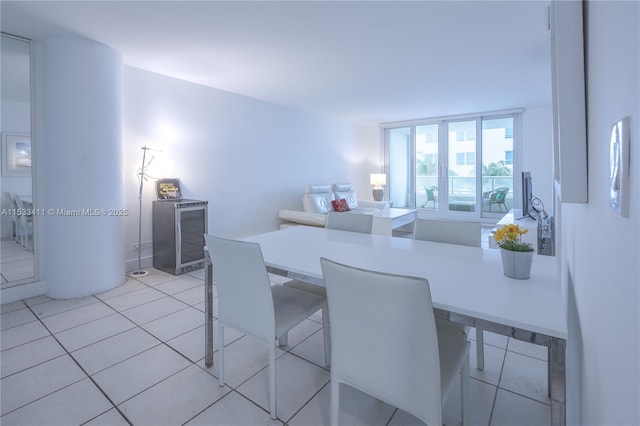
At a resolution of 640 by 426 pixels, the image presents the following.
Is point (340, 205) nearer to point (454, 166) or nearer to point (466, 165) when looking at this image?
point (454, 166)

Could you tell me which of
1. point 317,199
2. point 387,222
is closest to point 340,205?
point 317,199

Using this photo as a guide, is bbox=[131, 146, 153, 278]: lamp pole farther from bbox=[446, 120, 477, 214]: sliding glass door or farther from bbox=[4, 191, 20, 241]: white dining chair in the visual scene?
bbox=[446, 120, 477, 214]: sliding glass door

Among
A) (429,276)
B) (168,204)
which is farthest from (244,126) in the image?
(429,276)

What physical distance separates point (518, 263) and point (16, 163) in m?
4.07

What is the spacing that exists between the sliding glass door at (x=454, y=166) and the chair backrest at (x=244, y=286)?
6.35 m

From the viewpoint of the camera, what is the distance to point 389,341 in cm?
108

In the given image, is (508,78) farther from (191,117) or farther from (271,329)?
(271,329)

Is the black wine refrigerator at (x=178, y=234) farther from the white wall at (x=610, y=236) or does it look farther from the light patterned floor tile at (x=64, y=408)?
the white wall at (x=610, y=236)

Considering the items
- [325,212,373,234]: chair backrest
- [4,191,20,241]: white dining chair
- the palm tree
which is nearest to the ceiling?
[4,191,20,241]: white dining chair

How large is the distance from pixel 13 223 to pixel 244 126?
9.85ft

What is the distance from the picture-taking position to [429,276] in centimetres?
134

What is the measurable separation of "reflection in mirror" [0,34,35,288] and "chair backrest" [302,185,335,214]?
3.48m

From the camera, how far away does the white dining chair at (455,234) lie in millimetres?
1884

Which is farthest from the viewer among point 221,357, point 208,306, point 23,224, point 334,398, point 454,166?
point 454,166
